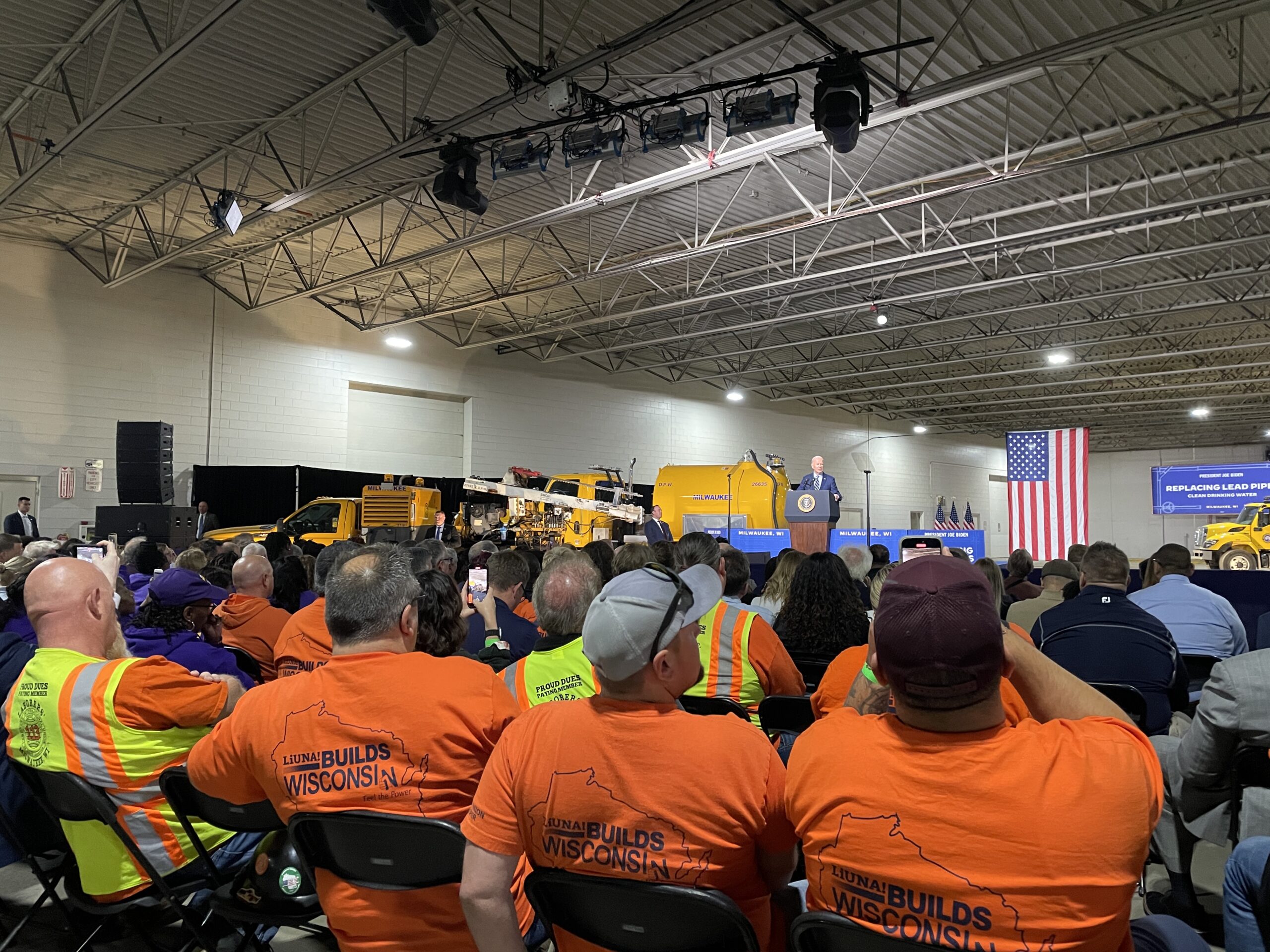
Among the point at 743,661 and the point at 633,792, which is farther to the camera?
the point at 743,661

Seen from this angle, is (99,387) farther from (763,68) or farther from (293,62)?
(763,68)

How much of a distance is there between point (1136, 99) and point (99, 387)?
15618 millimetres

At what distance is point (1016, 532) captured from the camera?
39.9ft

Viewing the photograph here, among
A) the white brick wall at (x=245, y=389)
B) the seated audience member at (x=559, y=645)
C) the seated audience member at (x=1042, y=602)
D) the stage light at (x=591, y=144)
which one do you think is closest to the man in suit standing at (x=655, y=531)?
the white brick wall at (x=245, y=389)

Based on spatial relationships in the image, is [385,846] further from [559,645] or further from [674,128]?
[674,128]

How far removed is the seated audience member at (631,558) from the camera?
4883mm

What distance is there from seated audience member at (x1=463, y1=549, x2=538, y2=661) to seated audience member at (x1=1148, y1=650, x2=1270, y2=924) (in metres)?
2.57

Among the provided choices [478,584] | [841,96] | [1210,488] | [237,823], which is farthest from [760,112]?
[1210,488]

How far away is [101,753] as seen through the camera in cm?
231

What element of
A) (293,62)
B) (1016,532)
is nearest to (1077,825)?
(293,62)

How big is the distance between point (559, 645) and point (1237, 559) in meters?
16.7

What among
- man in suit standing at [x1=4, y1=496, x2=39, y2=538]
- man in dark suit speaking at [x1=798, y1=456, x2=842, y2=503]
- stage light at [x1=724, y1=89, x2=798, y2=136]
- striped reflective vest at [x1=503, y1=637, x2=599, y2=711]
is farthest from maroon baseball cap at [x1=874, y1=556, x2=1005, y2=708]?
man in suit standing at [x1=4, y1=496, x2=39, y2=538]

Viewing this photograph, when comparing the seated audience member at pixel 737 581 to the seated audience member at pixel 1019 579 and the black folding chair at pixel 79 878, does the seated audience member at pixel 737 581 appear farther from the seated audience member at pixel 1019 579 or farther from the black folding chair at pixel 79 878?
the seated audience member at pixel 1019 579

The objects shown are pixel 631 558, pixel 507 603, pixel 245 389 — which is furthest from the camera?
pixel 245 389
